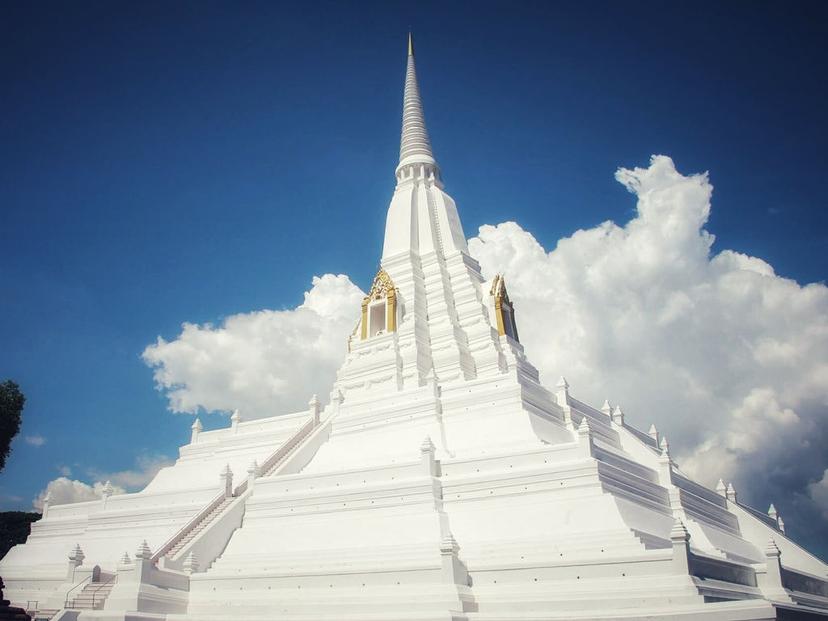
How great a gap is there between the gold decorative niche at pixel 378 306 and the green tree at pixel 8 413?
64.8ft

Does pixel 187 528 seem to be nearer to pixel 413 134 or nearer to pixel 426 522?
pixel 426 522

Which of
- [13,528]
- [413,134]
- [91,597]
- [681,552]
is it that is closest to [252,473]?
[91,597]

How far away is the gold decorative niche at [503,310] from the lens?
143 feet

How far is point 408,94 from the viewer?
195 ft

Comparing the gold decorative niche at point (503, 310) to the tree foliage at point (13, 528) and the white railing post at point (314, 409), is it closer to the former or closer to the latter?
the white railing post at point (314, 409)

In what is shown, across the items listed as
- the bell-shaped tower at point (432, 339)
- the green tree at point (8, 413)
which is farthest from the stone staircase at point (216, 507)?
A: the green tree at point (8, 413)

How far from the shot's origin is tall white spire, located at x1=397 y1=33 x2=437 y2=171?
181 ft

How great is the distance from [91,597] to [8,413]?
18.0 metres

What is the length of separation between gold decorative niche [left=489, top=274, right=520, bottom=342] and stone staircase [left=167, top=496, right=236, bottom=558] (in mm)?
19116

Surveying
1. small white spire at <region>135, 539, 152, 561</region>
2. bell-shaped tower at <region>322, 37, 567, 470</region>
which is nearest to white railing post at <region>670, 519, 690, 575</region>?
bell-shaped tower at <region>322, 37, 567, 470</region>

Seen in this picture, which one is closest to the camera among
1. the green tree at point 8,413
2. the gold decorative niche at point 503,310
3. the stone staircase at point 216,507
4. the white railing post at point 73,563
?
the stone staircase at point 216,507

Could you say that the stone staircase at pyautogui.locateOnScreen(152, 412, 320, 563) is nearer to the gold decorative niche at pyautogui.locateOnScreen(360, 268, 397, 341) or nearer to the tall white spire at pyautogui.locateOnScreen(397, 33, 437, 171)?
the gold decorative niche at pyautogui.locateOnScreen(360, 268, 397, 341)

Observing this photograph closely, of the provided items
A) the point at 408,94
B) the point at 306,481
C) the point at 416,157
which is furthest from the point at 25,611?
the point at 408,94

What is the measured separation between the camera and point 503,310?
44.2m
